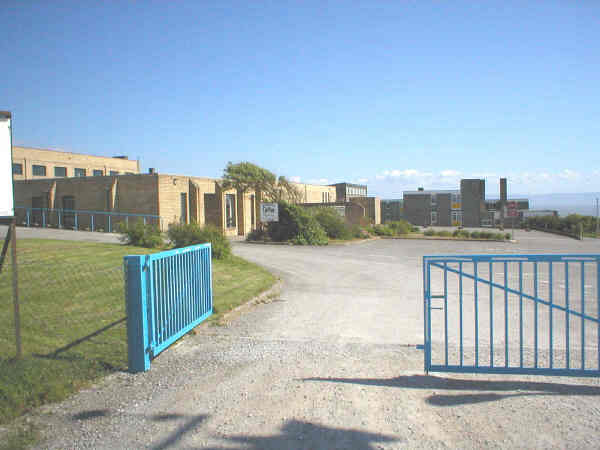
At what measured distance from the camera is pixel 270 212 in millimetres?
27578

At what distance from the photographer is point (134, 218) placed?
1100 inches

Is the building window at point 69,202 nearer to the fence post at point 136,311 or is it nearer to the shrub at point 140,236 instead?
the shrub at point 140,236

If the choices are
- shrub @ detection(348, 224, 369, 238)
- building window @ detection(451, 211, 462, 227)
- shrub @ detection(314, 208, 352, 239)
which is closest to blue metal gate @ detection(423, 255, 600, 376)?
shrub @ detection(314, 208, 352, 239)

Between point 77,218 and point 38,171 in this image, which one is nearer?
point 77,218

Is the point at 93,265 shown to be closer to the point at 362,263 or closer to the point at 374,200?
the point at 362,263

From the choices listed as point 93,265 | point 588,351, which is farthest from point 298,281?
point 588,351

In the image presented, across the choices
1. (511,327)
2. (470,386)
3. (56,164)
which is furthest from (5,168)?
(56,164)

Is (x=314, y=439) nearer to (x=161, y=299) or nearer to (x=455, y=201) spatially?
(x=161, y=299)

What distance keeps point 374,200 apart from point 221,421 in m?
48.4

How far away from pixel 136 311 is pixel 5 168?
2181 millimetres

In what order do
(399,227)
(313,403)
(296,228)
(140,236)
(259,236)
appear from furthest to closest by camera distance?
(399,227), (259,236), (296,228), (140,236), (313,403)

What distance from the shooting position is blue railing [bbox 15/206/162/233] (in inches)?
1096

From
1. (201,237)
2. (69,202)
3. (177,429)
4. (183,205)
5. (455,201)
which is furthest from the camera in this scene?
(455,201)

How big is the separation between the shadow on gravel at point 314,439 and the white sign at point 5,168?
12.0 ft
